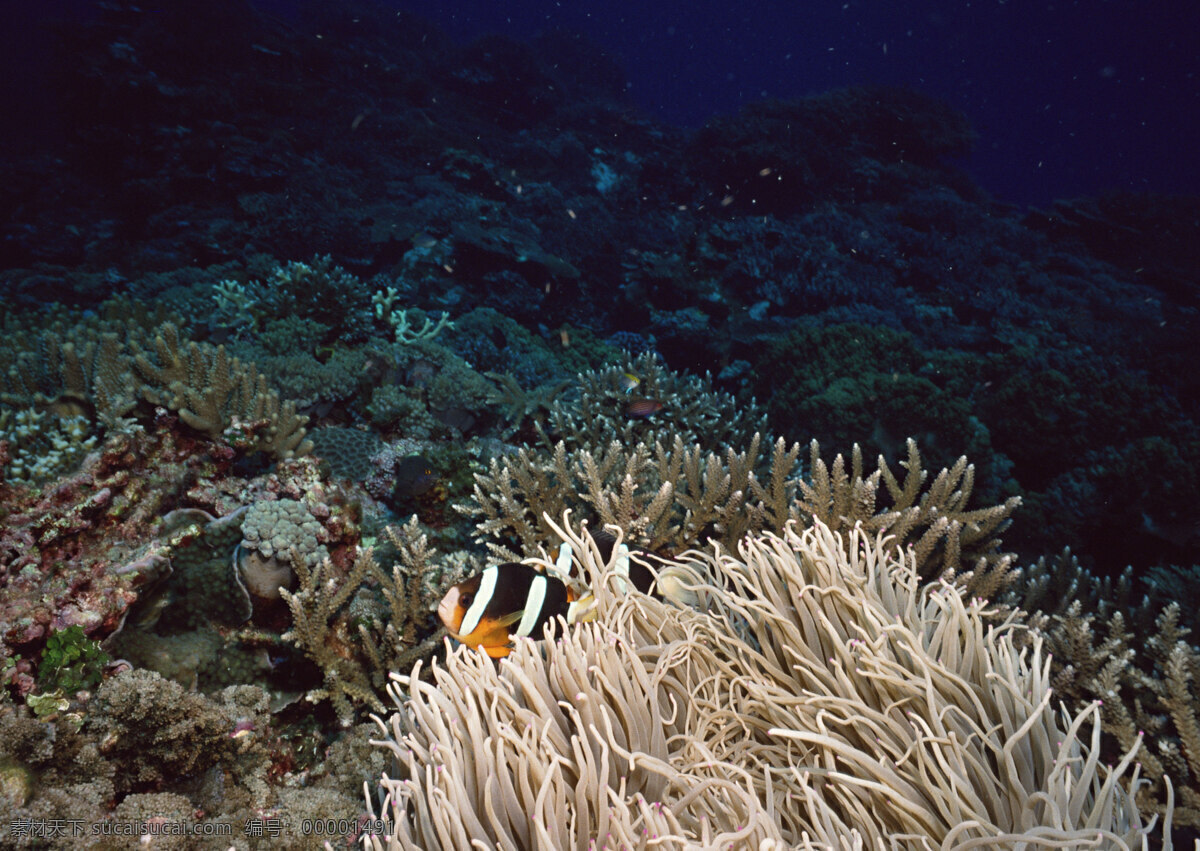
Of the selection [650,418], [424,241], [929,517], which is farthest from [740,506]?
[424,241]

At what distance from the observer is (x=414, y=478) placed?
4.14 m

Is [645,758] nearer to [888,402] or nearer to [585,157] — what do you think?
[888,402]

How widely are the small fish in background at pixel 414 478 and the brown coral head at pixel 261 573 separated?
138 centimetres

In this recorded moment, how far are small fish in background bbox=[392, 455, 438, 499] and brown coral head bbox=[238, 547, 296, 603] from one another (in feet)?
4.51

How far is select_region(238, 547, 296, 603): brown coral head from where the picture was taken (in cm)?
274

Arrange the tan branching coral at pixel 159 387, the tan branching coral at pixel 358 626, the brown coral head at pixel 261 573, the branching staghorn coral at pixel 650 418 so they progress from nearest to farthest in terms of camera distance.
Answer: the tan branching coral at pixel 358 626, the brown coral head at pixel 261 573, the tan branching coral at pixel 159 387, the branching staghorn coral at pixel 650 418

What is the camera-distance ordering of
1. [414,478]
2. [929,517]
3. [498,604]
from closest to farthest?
[498,604]
[929,517]
[414,478]

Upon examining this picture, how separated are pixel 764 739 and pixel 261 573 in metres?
2.43

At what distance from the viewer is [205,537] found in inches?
119

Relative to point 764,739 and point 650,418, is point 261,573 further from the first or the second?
point 650,418

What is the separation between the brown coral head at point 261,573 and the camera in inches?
108

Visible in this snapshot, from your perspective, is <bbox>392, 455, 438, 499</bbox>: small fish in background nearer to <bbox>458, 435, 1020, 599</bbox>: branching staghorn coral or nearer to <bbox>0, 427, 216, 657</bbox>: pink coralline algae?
<bbox>458, 435, 1020, 599</bbox>: branching staghorn coral

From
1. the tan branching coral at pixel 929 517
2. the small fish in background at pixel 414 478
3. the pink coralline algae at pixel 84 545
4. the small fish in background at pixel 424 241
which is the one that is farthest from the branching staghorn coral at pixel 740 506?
the small fish in background at pixel 424 241

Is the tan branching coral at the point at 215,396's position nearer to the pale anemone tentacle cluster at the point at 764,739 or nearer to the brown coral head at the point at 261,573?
the brown coral head at the point at 261,573
